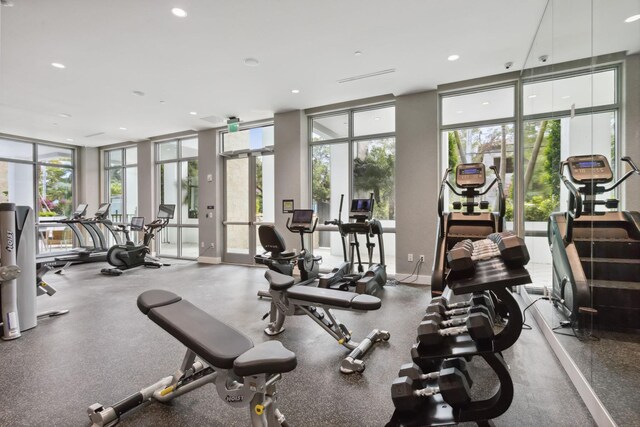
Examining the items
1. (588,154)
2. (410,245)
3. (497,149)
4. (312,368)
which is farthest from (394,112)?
(312,368)

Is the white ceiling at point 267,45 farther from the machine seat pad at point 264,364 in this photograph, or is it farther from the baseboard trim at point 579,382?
the machine seat pad at point 264,364

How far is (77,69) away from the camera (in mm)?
4469

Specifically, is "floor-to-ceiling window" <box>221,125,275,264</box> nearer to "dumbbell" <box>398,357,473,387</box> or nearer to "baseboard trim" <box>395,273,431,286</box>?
"baseboard trim" <box>395,273,431,286</box>

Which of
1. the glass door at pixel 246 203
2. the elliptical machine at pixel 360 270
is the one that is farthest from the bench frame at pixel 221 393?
the glass door at pixel 246 203

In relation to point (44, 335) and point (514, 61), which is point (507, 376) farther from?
point (514, 61)

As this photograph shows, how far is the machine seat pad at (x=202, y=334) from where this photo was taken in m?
1.56

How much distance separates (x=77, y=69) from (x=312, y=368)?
17.1 feet

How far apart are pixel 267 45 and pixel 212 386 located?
12.3 ft

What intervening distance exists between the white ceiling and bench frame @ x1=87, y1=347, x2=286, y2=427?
280 centimetres


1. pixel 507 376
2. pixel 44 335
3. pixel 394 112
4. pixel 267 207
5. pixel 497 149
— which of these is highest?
pixel 394 112

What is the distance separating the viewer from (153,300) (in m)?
2.00

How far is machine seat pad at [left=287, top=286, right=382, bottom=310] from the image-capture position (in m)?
2.43

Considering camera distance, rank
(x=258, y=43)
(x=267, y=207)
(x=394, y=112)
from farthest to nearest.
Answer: (x=267, y=207) < (x=394, y=112) < (x=258, y=43)

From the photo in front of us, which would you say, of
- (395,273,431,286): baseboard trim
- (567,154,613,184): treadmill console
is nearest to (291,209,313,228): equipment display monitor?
(395,273,431,286): baseboard trim
